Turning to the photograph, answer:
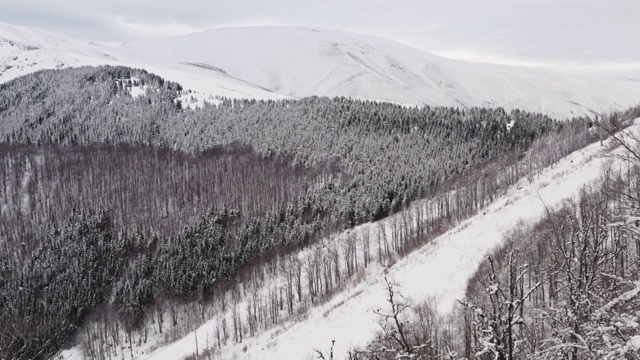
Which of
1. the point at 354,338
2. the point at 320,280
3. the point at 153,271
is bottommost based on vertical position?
the point at 153,271

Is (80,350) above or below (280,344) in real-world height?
below

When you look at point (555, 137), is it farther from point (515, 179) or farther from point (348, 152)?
point (348, 152)

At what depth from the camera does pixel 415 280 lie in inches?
2655

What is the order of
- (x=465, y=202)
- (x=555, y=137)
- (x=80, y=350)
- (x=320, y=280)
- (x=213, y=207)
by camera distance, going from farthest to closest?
1. (x=213, y=207)
2. (x=555, y=137)
3. (x=80, y=350)
4. (x=465, y=202)
5. (x=320, y=280)

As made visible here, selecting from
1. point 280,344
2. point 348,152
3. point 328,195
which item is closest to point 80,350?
point 328,195

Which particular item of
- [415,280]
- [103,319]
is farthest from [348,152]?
[415,280]

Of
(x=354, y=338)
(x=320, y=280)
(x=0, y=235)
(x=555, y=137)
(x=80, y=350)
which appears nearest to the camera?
(x=354, y=338)

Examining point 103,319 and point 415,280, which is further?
point 103,319

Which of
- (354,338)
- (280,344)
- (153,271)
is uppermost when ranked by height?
(354,338)

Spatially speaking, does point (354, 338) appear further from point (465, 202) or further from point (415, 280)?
point (465, 202)

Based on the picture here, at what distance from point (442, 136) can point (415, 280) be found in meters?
132

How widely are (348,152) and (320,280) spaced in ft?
276

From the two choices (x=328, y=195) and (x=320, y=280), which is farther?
(x=328, y=195)

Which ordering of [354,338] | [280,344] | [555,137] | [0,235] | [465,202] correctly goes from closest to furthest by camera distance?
[354,338]
[280,344]
[465,202]
[555,137]
[0,235]
